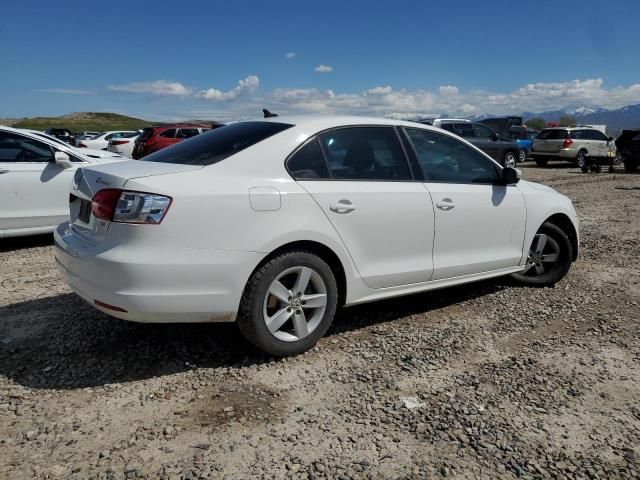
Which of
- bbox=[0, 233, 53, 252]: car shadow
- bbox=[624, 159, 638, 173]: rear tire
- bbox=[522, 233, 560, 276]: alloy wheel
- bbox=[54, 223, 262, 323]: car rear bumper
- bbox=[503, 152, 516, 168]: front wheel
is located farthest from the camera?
bbox=[624, 159, 638, 173]: rear tire

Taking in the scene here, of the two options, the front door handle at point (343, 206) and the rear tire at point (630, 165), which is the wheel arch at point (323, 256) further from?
the rear tire at point (630, 165)

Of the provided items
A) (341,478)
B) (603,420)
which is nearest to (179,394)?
(341,478)

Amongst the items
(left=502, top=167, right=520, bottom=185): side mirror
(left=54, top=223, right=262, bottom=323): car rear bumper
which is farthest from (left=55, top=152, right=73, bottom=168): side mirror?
(left=502, top=167, right=520, bottom=185): side mirror

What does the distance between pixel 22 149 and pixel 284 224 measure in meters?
5.08

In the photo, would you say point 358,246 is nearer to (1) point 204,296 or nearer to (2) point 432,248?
(2) point 432,248

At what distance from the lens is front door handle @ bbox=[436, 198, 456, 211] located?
409 centimetres

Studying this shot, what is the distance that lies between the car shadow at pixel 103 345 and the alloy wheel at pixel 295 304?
26cm

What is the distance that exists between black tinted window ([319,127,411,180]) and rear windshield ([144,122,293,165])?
364 millimetres

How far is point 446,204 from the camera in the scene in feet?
13.6

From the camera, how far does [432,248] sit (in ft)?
13.5

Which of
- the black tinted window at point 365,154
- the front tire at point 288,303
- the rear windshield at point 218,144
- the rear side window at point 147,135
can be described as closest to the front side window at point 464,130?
the rear side window at point 147,135

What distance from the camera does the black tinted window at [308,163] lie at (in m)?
3.49

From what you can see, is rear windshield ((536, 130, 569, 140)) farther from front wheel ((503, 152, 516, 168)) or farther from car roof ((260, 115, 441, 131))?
car roof ((260, 115, 441, 131))

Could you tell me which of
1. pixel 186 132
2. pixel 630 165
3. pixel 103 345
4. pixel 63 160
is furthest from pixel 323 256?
pixel 630 165
